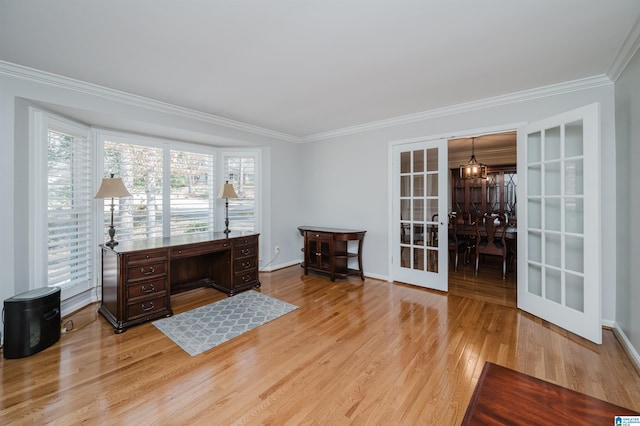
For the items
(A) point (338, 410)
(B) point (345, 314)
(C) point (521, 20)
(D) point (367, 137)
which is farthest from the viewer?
(D) point (367, 137)

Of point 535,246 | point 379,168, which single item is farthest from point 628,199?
point 379,168

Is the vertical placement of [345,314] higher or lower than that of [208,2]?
lower

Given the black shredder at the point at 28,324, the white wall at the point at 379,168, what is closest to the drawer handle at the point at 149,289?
the black shredder at the point at 28,324

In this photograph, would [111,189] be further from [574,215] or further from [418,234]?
[574,215]

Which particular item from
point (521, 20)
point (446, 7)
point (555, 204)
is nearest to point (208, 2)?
point (446, 7)

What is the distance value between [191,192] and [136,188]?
2.45 feet

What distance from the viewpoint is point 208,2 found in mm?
1673

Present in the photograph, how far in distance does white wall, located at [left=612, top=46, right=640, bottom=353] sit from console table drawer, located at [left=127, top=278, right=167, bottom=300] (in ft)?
14.0

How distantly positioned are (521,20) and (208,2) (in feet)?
6.83

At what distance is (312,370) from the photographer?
2.05m

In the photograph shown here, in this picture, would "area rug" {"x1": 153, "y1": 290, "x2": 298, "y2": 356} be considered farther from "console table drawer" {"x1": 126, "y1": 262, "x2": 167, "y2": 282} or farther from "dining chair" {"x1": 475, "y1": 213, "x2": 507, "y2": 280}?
"dining chair" {"x1": 475, "y1": 213, "x2": 507, "y2": 280}

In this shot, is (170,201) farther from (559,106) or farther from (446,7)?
(559,106)

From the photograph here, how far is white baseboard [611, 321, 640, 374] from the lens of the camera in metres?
2.06

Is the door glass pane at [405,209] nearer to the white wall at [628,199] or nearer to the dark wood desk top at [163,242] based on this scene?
the white wall at [628,199]
